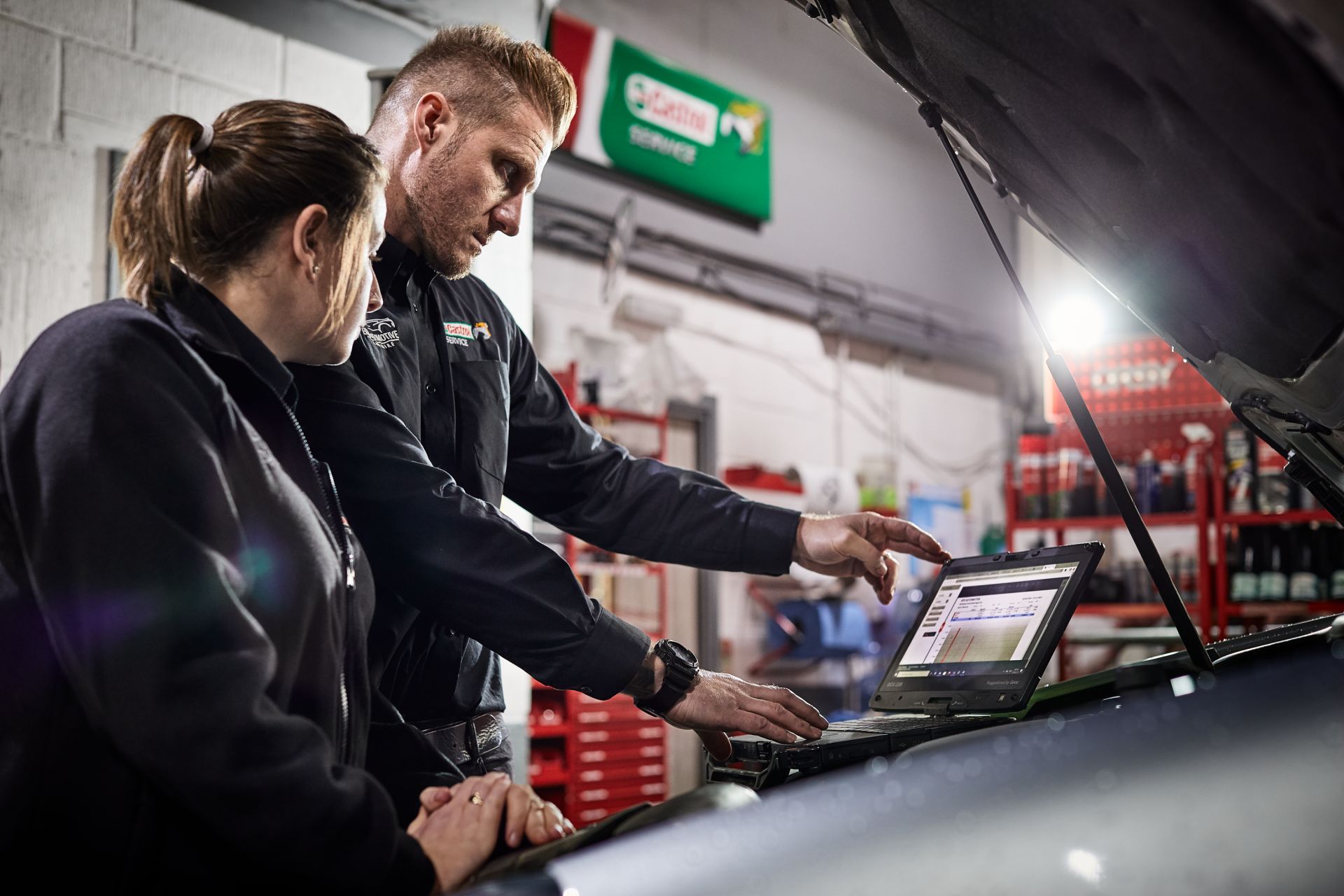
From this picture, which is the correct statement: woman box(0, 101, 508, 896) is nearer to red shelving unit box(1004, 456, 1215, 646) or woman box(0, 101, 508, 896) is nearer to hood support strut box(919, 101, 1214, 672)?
hood support strut box(919, 101, 1214, 672)

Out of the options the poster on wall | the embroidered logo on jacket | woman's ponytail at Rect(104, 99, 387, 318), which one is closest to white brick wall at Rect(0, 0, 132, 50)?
the embroidered logo on jacket

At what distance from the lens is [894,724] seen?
1280mm

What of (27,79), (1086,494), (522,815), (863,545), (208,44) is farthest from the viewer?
(1086,494)

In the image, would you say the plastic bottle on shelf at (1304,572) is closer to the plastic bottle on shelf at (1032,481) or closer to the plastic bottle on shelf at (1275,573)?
the plastic bottle on shelf at (1275,573)

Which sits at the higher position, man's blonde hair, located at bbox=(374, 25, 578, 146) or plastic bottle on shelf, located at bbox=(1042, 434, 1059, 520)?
man's blonde hair, located at bbox=(374, 25, 578, 146)

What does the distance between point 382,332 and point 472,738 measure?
22.1 inches

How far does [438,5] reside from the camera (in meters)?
3.12

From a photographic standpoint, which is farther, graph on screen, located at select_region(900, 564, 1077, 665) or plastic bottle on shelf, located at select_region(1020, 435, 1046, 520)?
plastic bottle on shelf, located at select_region(1020, 435, 1046, 520)

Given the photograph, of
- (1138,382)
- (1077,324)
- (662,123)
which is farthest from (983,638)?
(1077,324)

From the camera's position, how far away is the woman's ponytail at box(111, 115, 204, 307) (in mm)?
961

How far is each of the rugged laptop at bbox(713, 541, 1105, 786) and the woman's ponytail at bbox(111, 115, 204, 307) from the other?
2.47 ft

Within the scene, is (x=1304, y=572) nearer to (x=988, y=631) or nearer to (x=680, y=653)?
(x=988, y=631)

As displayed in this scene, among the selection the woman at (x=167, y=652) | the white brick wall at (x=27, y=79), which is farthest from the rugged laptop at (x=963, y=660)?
the white brick wall at (x=27, y=79)

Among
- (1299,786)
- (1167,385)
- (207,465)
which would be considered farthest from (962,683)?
(1167,385)
